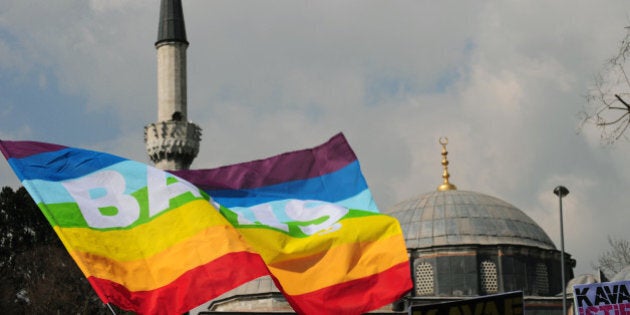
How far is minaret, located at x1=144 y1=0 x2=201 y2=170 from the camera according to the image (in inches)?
1449

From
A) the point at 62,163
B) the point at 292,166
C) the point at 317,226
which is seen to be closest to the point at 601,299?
the point at 317,226

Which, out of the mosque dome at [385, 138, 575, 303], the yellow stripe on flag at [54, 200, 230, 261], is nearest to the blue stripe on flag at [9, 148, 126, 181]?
the yellow stripe on flag at [54, 200, 230, 261]

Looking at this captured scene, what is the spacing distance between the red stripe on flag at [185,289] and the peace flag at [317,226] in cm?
36

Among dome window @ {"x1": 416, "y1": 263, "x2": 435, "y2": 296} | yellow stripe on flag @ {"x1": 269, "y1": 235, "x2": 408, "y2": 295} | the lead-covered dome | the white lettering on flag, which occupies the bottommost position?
yellow stripe on flag @ {"x1": 269, "y1": 235, "x2": 408, "y2": 295}

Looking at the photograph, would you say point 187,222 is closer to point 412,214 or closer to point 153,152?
point 153,152

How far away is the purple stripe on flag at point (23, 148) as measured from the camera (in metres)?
10.7

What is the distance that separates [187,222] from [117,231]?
1.90ft

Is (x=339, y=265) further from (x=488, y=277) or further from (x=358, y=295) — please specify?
(x=488, y=277)

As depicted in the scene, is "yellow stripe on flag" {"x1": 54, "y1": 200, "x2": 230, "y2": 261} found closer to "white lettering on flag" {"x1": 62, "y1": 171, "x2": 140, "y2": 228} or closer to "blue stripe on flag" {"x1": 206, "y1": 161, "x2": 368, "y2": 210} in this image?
"white lettering on flag" {"x1": 62, "y1": 171, "x2": 140, "y2": 228}

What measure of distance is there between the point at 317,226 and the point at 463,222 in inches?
1346

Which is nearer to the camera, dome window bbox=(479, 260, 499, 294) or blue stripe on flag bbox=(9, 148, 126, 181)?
blue stripe on flag bbox=(9, 148, 126, 181)

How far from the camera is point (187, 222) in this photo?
1052cm

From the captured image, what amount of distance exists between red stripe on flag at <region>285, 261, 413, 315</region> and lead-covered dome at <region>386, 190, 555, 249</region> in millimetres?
33065

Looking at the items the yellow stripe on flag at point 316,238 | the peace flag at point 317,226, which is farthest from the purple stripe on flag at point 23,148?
the yellow stripe on flag at point 316,238
